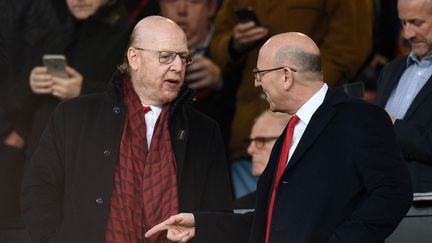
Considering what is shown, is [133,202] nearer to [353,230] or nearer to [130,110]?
[130,110]

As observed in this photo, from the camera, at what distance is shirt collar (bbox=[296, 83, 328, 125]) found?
5.21 m

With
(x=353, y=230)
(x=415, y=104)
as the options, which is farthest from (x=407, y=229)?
(x=353, y=230)

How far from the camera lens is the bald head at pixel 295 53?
5195 millimetres

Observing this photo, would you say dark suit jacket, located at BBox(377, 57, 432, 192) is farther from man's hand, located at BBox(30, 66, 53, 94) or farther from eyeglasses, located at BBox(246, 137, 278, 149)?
man's hand, located at BBox(30, 66, 53, 94)

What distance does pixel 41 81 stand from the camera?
6.95 m

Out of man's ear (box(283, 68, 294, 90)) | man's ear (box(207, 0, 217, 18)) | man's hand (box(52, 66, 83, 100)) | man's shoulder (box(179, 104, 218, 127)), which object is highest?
man's ear (box(283, 68, 294, 90))

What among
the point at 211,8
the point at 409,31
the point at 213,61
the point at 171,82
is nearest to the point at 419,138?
the point at 409,31

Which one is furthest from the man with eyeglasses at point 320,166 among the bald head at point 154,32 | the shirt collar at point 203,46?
the shirt collar at point 203,46

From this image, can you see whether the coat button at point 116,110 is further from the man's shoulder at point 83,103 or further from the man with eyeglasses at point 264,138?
the man with eyeglasses at point 264,138

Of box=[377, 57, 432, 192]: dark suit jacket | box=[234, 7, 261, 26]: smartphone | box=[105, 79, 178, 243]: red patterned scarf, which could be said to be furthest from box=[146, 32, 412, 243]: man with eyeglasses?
box=[234, 7, 261, 26]: smartphone

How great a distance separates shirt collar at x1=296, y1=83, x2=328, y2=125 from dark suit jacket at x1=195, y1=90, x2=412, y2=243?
0.14 feet

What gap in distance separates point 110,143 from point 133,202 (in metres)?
0.30

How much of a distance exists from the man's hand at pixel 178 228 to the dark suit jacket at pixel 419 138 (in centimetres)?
128

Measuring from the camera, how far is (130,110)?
5.75 m
